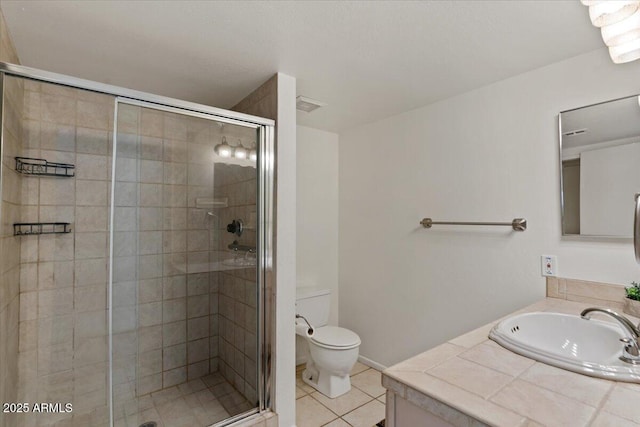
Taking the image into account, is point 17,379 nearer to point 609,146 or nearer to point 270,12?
point 270,12

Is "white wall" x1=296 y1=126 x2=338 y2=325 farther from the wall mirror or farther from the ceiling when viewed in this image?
the wall mirror

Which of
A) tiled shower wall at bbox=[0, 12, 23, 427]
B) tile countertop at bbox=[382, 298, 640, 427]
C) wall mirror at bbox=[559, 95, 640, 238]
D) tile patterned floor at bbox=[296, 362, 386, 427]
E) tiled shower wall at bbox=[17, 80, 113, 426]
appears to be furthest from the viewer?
tile patterned floor at bbox=[296, 362, 386, 427]

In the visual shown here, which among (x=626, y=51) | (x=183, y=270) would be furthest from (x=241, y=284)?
(x=626, y=51)

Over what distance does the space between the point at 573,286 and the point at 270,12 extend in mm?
2057

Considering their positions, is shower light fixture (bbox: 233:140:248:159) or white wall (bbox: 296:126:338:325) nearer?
shower light fixture (bbox: 233:140:248:159)

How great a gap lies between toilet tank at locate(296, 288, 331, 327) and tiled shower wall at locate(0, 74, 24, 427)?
1744 millimetres

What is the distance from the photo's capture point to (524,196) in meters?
1.90

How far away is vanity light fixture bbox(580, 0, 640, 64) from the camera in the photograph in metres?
1.08

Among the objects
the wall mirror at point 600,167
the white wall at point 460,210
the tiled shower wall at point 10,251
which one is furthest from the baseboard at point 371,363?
the tiled shower wall at point 10,251

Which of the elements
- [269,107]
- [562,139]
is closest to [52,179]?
[269,107]

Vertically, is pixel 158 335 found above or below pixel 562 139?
below

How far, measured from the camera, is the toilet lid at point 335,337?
2.30 m

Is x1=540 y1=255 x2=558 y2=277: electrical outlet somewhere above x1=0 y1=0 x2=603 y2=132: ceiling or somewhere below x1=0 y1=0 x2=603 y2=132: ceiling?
below

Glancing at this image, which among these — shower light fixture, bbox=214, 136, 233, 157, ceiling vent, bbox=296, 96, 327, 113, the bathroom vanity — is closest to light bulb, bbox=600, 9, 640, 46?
the bathroom vanity
